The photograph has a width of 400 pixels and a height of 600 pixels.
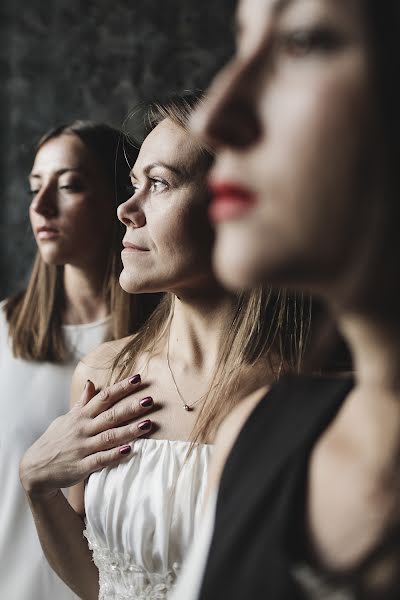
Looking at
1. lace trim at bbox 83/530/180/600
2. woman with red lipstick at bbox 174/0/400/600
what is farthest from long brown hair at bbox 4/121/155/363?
woman with red lipstick at bbox 174/0/400/600

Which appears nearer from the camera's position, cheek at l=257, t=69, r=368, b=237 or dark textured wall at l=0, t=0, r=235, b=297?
cheek at l=257, t=69, r=368, b=237

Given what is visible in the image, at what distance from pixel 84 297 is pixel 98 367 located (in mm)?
548

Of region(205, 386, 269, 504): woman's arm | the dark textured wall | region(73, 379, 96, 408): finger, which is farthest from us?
the dark textured wall

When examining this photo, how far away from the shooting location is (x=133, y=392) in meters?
1.26

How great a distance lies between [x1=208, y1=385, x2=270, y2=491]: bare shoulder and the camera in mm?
832

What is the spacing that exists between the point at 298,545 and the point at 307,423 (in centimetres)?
13

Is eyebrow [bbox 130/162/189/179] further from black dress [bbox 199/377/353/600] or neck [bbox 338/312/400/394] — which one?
neck [bbox 338/312/400/394]

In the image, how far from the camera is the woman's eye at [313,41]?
573mm

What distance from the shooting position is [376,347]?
61 centimetres

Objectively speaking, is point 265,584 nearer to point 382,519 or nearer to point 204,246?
point 382,519

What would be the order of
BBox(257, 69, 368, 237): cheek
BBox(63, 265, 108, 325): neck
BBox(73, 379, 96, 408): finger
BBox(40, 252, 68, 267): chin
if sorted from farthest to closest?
BBox(63, 265, 108, 325): neck
BBox(40, 252, 68, 267): chin
BBox(73, 379, 96, 408): finger
BBox(257, 69, 368, 237): cheek

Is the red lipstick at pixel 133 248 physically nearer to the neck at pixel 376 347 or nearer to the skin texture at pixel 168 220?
the skin texture at pixel 168 220

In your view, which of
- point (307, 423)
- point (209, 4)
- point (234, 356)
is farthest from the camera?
point (209, 4)

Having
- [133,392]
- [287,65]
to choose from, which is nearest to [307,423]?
[287,65]
